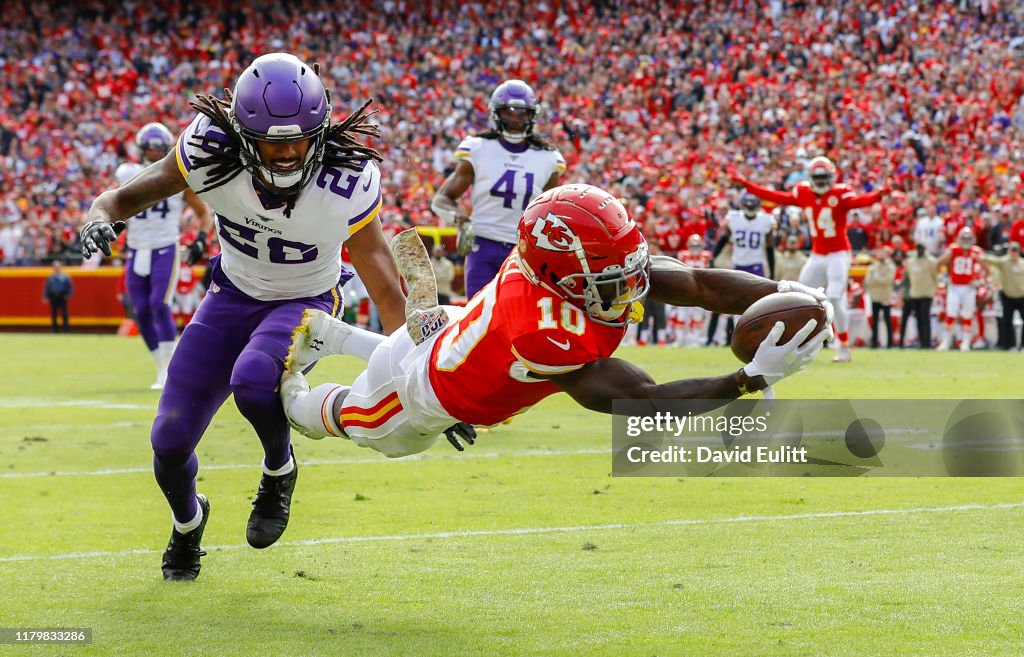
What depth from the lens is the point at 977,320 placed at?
1822cm

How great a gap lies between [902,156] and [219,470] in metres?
15.9

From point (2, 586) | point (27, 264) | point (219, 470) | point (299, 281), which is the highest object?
point (299, 281)

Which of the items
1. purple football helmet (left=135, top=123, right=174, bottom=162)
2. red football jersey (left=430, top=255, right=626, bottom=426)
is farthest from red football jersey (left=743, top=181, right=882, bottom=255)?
red football jersey (left=430, top=255, right=626, bottom=426)

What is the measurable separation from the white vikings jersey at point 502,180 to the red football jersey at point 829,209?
5.63 metres

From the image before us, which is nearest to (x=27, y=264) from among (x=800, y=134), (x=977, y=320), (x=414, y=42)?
(x=414, y=42)

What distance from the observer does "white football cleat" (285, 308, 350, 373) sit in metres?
4.84

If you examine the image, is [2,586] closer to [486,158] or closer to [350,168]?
[350,168]

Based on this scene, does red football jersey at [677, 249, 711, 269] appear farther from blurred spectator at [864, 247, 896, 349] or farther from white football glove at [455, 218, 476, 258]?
white football glove at [455, 218, 476, 258]

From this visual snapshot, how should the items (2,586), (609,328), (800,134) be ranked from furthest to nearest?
(800,134)
(2,586)
(609,328)

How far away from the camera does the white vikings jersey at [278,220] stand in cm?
476

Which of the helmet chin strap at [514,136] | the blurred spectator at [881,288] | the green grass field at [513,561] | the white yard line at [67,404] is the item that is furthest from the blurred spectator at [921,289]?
the white yard line at [67,404]

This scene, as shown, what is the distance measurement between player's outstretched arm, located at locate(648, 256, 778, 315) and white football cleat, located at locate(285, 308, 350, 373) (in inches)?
50.4

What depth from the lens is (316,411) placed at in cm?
471

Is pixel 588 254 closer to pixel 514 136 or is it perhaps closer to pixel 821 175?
pixel 514 136
